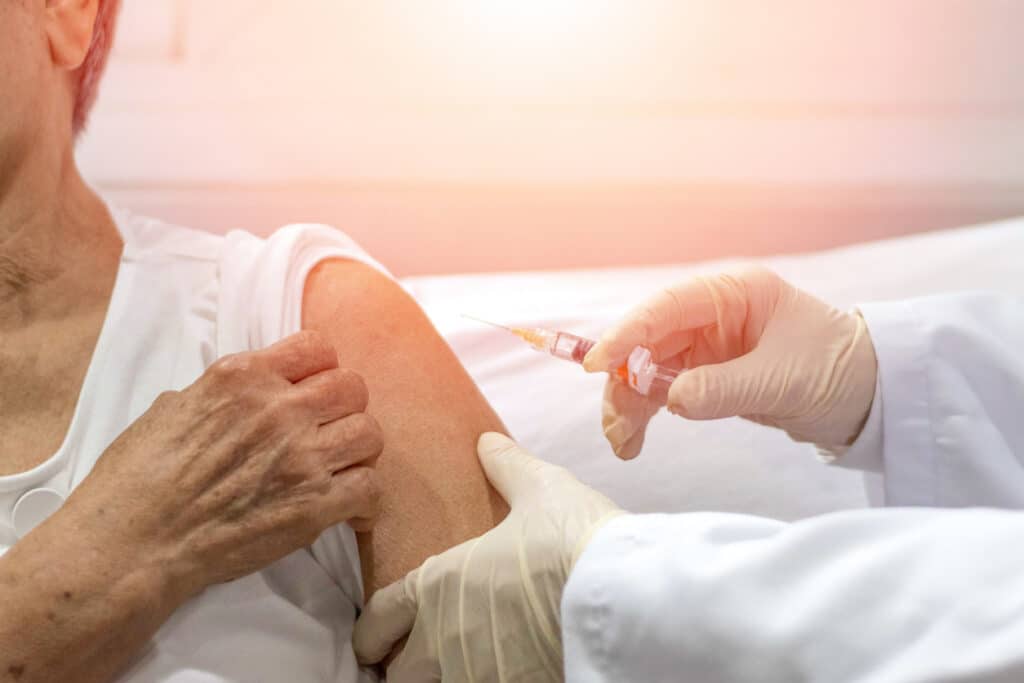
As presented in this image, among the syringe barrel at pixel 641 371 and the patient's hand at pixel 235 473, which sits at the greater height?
the syringe barrel at pixel 641 371

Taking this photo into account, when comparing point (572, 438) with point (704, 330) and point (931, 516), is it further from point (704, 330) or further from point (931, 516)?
point (931, 516)

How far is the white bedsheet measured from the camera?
1471 mm

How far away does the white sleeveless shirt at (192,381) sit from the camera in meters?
1.00

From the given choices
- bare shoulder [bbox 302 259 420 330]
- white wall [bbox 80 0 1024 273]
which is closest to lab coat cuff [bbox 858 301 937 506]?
bare shoulder [bbox 302 259 420 330]

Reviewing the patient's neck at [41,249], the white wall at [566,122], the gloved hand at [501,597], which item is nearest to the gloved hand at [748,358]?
the gloved hand at [501,597]

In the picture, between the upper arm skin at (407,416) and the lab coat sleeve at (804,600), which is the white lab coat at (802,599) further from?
the upper arm skin at (407,416)

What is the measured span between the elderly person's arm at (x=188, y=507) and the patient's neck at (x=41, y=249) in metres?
0.24

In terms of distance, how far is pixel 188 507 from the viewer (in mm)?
971

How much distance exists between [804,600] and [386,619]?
1.51 ft

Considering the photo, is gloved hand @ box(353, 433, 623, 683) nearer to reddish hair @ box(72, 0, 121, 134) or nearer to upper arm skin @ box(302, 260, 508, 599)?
upper arm skin @ box(302, 260, 508, 599)

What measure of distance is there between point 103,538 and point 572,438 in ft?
2.45

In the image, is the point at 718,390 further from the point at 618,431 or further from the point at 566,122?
the point at 566,122

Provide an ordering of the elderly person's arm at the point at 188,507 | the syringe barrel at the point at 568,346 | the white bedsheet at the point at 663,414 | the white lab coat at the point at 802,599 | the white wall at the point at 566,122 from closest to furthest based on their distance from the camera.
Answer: the white lab coat at the point at 802,599
the elderly person's arm at the point at 188,507
the syringe barrel at the point at 568,346
the white bedsheet at the point at 663,414
the white wall at the point at 566,122

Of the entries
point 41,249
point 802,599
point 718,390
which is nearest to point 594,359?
point 718,390
